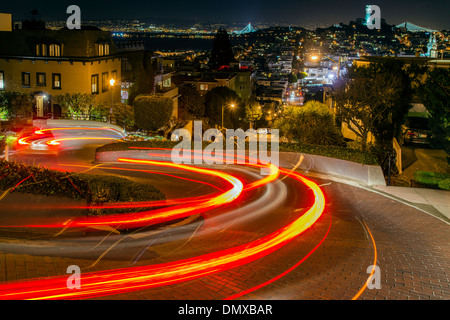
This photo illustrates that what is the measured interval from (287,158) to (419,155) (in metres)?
8.50

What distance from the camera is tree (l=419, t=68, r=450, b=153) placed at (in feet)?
67.3

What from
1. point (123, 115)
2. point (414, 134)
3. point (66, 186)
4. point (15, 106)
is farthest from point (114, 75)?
point (66, 186)

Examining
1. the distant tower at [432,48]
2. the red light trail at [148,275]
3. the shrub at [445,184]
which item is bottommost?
the red light trail at [148,275]

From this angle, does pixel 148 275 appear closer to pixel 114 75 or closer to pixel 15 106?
pixel 15 106

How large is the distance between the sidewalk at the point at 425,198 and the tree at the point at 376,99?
6.58 m

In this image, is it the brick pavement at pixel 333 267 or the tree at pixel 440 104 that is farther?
the tree at pixel 440 104

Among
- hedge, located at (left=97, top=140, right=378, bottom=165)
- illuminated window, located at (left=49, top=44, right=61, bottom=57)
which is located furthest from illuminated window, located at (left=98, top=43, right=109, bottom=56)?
hedge, located at (left=97, top=140, right=378, bottom=165)

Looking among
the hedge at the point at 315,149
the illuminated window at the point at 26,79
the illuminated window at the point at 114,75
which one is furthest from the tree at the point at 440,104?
the illuminated window at the point at 26,79

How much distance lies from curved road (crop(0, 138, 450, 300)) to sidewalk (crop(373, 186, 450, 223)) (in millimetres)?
534

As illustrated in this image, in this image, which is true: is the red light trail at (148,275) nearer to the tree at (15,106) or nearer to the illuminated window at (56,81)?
the tree at (15,106)

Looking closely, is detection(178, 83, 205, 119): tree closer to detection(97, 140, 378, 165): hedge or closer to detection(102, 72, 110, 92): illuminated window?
detection(102, 72, 110, 92): illuminated window

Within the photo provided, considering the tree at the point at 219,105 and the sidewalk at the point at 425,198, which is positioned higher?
the tree at the point at 219,105

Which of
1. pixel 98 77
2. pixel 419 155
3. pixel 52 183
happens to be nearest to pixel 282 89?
pixel 98 77

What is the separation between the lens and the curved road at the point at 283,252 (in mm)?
8617
